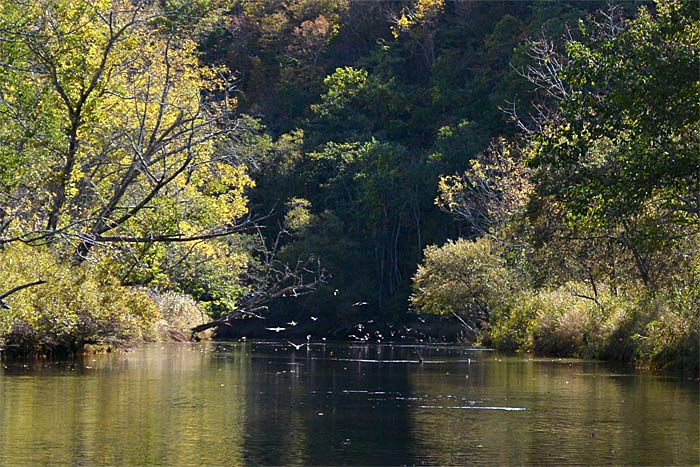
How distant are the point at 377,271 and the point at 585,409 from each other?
56.8m

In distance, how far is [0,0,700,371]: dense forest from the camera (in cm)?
2334

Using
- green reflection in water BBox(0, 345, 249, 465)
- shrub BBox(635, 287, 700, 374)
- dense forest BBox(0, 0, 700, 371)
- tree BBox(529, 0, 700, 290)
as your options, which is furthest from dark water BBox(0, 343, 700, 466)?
tree BBox(529, 0, 700, 290)

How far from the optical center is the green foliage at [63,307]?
27.9m

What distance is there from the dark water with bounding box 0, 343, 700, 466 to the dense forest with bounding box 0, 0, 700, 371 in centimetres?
198

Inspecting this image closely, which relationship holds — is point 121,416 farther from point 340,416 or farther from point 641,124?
point 641,124

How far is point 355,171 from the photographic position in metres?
75.9

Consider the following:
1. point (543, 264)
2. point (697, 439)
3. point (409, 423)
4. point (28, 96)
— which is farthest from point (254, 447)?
point (543, 264)

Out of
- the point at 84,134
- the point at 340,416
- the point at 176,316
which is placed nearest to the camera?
the point at 340,416

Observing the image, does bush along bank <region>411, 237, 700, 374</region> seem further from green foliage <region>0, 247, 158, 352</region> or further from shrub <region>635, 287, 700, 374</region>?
green foliage <region>0, 247, 158, 352</region>

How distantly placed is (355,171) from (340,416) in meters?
58.5

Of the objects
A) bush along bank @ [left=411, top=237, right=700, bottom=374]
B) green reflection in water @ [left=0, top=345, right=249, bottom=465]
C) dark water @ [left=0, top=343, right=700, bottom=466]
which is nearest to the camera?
green reflection in water @ [left=0, top=345, right=249, bottom=465]

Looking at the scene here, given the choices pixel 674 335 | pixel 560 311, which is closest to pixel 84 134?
pixel 674 335

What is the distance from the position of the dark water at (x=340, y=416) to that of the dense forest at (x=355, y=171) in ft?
6.50

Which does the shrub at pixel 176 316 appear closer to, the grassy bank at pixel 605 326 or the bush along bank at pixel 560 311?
the bush along bank at pixel 560 311
